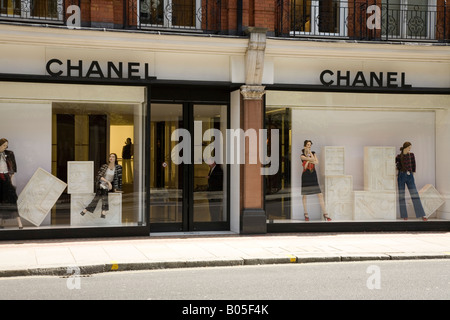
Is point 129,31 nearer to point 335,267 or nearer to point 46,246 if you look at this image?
point 46,246

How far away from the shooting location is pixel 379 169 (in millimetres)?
14891

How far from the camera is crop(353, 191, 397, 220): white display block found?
14.8 m

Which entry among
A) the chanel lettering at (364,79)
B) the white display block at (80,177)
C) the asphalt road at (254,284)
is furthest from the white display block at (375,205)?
the white display block at (80,177)

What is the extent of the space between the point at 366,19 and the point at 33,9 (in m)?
7.54

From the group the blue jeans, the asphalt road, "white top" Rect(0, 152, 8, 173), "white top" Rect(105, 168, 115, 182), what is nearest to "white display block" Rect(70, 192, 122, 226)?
"white top" Rect(105, 168, 115, 182)

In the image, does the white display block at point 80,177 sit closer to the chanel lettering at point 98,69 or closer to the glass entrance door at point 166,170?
the glass entrance door at point 166,170

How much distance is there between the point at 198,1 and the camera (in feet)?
46.5

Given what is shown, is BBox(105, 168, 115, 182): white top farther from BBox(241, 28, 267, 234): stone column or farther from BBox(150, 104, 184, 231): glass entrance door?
BBox(241, 28, 267, 234): stone column

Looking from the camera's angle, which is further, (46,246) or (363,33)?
(363,33)

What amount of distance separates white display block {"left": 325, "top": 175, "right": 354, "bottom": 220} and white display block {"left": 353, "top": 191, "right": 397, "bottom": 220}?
16cm

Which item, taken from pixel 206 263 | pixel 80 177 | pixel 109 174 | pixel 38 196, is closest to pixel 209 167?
pixel 109 174

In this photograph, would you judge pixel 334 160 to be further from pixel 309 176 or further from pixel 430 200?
pixel 430 200

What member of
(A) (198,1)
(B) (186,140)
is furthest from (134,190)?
(A) (198,1)

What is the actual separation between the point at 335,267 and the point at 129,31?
6467 mm
